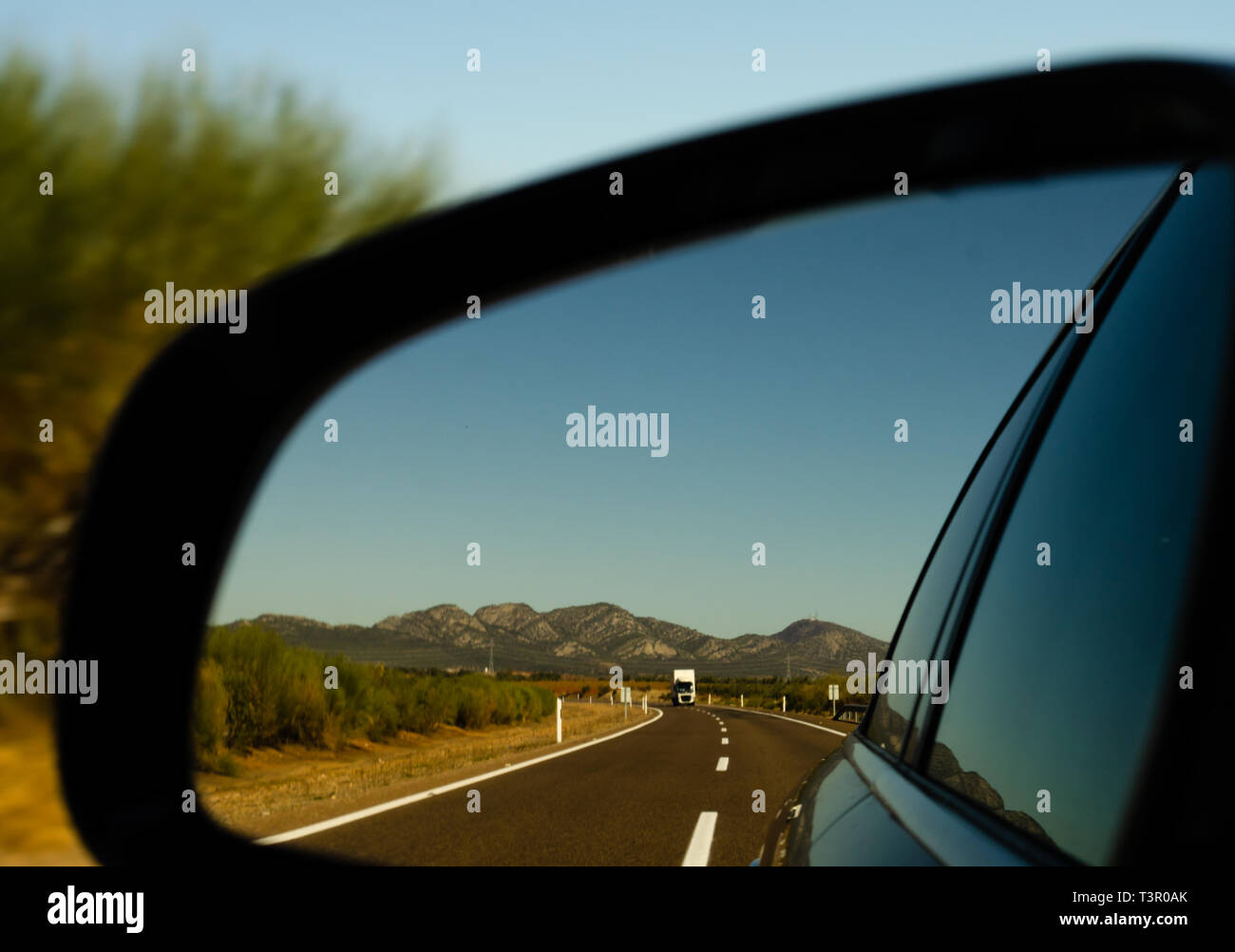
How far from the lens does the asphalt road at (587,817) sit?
24.2ft

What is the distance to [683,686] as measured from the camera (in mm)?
83312

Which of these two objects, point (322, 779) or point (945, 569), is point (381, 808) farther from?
point (945, 569)

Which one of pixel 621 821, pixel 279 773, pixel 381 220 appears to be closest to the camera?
pixel 621 821

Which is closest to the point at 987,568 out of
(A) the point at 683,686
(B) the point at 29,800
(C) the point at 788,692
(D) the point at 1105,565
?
(D) the point at 1105,565

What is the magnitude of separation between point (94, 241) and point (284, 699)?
1005 cm

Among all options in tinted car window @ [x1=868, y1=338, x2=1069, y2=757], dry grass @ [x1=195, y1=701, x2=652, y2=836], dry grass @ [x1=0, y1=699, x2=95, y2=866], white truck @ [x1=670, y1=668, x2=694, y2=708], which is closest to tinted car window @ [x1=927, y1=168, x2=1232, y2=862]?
tinted car window @ [x1=868, y1=338, x2=1069, y2=757]

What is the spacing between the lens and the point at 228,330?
9.77 feet

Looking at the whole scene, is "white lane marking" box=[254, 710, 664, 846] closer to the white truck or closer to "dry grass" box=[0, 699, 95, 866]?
"dry grass" box=[0, 699, 95, 866]

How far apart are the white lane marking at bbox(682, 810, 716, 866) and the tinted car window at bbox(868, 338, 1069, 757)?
14.2 ft

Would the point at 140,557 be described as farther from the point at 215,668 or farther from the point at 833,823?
the point at 215,668

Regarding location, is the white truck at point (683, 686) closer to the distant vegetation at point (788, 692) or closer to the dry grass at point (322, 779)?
the distant vegetation at point (788, 692)

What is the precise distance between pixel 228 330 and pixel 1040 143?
2103 mm
